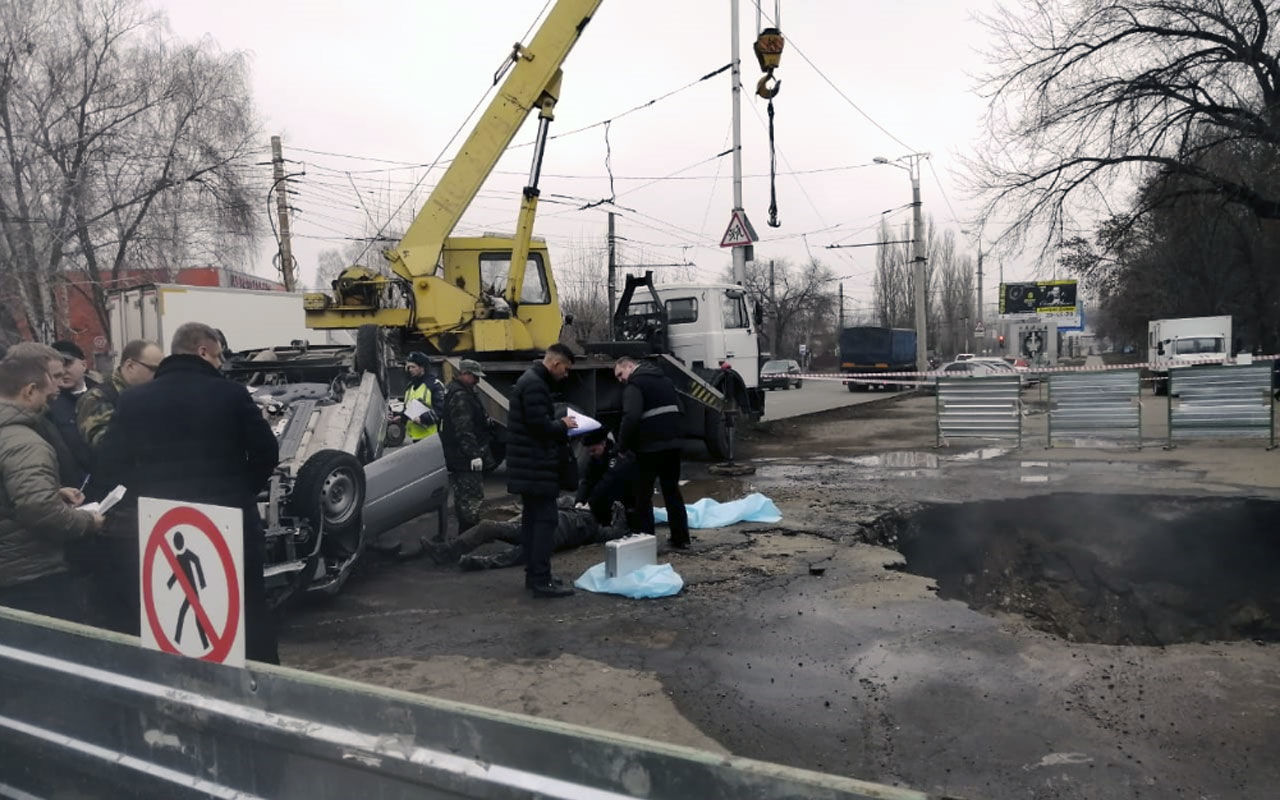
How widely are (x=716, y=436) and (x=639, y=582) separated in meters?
7.13

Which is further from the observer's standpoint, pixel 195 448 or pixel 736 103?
pixel 736 103

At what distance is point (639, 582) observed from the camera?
5.90m

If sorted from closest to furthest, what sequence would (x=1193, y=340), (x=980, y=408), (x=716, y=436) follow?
1. (x=716, y=436)
2. (x=980, y=408)
3. (x=1193, y=340)

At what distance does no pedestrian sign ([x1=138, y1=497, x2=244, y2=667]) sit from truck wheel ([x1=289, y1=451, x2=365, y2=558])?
2542mm

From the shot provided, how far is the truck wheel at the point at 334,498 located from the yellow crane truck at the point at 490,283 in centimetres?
497

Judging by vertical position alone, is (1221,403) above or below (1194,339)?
below

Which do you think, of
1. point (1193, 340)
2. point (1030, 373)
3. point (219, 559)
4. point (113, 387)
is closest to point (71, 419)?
point (113, 387)

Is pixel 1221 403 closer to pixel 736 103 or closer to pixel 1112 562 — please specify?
pixel 1112 562

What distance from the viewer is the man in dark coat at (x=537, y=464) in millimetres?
5812

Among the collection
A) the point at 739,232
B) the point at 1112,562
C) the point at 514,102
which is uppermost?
the point at 514,102

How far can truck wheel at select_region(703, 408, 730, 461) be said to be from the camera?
504 inches

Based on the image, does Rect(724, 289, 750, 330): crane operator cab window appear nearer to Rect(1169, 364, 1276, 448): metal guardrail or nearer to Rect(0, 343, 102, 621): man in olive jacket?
Rect(1169, 364, 1276, 448): metal guardrail

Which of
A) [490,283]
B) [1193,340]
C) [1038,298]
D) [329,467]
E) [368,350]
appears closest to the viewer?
[329,467]

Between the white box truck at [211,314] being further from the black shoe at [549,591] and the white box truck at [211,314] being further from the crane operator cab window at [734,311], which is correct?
the black shoe at [549,591]
